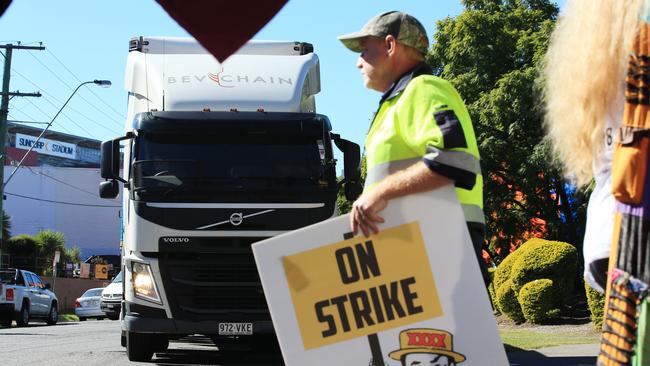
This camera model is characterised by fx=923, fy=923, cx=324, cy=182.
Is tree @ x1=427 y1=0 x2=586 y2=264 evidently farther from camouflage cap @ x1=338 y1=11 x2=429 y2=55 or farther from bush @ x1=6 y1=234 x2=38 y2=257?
bush @ x1=6 y1=234 x2=38 y2=257

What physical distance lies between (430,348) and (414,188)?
56 centimetres

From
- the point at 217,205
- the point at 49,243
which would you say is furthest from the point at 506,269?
the point at 49,243

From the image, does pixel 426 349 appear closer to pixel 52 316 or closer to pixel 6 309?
pixel 6 309

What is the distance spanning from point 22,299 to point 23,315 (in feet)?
1.76

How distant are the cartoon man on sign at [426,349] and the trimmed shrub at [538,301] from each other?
1679 cm

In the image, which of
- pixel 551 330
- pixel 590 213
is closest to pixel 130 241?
pixel 590 213

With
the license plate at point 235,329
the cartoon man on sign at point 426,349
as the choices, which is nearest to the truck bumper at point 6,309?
the license plate at point 235,329

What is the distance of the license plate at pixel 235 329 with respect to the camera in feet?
31.9

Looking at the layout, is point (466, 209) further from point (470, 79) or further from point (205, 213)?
point (470, 79)

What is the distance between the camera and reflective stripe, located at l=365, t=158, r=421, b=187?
3473 mm

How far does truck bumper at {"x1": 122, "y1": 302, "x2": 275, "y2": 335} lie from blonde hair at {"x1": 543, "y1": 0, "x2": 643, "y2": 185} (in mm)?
7266

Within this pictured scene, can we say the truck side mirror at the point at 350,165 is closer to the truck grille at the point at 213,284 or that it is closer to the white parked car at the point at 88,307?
the truck grille at the point at 213,284

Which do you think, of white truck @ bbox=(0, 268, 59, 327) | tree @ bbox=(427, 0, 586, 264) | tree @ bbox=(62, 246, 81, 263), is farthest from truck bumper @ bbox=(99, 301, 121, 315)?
tree @ bbox=(62, 246, 81, 263)

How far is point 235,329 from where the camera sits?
9.75 m
